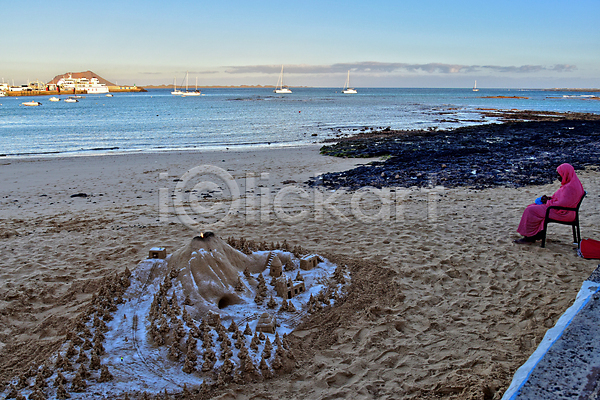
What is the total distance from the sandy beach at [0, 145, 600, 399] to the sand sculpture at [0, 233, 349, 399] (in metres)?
0.24

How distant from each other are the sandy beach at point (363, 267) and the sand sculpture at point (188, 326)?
24 centimetres

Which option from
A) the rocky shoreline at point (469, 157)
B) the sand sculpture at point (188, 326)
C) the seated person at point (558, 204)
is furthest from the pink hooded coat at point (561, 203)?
the rocky shoreline at point (469, 157)

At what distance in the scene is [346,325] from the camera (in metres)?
4.68

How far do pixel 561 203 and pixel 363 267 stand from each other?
3595 millimetres

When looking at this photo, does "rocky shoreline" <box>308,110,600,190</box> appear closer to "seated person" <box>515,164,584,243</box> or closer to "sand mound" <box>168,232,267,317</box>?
"seated person" <box>515,164,584,243</box>

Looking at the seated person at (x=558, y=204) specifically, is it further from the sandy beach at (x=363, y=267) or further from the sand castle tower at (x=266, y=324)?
the sand castle tower at (x=266, y=324)

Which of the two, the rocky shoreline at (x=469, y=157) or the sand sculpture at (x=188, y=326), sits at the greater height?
the rocky shoreline at (x=469, y=157)

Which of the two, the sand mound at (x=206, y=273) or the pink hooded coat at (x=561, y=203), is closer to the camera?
the sand mound at (x=206, y=273)

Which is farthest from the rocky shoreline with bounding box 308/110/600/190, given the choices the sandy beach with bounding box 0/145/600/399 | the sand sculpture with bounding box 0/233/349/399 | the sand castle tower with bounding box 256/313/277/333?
the sand castle tower with bounding box 256/313/277/333

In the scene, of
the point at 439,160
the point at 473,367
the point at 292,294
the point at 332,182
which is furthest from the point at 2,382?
the point at 439,160

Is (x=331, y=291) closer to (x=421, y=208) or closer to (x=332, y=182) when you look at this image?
(x=421, y=208)

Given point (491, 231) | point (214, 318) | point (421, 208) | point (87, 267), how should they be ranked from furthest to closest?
point (421, 208) < point (491, 231) < point (87, 267) < point (214, 318)

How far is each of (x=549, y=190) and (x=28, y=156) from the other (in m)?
24.3

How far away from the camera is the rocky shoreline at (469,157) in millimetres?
13141
